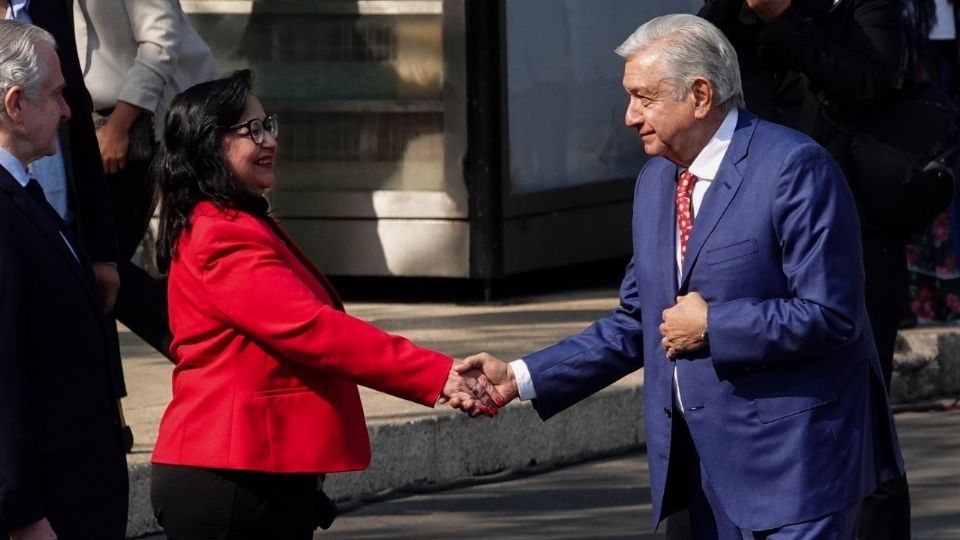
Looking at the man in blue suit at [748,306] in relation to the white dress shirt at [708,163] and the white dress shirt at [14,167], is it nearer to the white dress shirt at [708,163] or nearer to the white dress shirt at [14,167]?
the white dress shirt at [708,163]

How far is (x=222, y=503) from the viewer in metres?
4.15

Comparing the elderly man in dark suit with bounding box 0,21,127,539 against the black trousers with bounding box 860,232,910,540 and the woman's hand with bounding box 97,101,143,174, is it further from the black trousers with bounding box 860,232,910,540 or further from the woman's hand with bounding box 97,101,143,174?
the woman's hand with bounding box 97,101,143,174

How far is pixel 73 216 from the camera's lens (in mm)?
5223

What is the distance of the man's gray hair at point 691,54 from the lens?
4062mm

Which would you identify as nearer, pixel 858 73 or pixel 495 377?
pixel 495 377

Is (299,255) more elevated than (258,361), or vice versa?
(299,255)

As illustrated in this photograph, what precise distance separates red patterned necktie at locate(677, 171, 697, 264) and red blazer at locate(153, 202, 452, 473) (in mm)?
634

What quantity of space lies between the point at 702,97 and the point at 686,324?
46 cm

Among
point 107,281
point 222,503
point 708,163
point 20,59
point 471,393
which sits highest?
point 20,59

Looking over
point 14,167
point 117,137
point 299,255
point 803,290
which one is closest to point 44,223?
point 14,167

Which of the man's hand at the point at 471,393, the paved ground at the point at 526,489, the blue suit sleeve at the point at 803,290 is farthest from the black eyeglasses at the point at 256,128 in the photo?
the paved ground at the point at 526,489

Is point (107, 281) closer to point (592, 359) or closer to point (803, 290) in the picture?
point (592, 359)

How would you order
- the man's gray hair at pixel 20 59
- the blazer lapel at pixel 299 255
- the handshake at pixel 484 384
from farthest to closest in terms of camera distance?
the handshake at pixel 484 384, the blazer lapel at pixel 299 255, the man's gray hair at pixel 20 59

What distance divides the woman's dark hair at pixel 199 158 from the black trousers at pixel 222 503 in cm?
48
